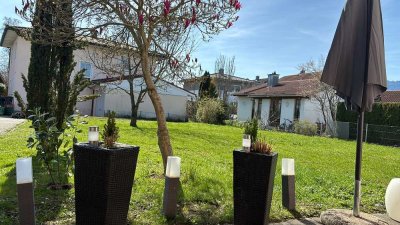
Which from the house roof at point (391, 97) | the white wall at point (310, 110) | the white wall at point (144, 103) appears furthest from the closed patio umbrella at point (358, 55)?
the house roof at point (391, 97)

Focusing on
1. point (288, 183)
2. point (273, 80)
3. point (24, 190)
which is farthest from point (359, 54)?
point (273, 80)

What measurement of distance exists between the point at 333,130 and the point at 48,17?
2334 centimetres

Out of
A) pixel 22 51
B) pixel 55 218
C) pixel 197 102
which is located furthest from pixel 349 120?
pixel 55 218

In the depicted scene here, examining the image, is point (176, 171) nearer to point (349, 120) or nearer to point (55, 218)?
point (55, 218)

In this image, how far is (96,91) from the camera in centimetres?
2792

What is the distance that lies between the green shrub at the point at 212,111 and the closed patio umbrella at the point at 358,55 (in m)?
25.4

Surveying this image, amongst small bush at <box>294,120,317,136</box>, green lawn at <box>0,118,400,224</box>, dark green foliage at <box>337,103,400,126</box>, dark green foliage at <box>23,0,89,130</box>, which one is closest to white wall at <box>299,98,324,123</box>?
dark green foliage at <box>337,103,400,126</box>

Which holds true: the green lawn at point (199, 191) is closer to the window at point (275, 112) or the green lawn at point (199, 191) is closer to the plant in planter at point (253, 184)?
the plant in planter at point (253, 184)

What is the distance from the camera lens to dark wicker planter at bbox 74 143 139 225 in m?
4.06

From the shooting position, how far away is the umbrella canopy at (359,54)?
5.11 m

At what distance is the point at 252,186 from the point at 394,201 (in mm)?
2556

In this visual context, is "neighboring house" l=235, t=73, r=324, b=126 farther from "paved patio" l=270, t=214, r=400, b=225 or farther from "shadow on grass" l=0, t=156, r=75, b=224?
"shadow on grass" l=0, t=156, r=75, b=224

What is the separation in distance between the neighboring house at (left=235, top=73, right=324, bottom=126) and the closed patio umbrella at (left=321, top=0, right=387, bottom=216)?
83.5ft

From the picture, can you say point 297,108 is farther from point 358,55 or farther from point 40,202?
point 40,202
